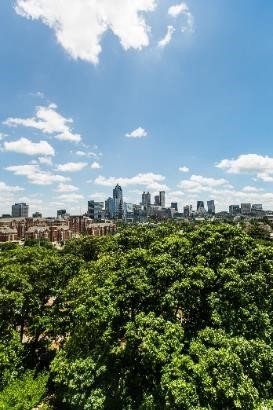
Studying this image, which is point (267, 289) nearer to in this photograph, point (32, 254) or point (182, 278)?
point (182, 278)

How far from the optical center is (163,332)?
1590cm

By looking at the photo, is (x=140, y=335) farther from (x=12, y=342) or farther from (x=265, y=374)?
(x=12, y=342)

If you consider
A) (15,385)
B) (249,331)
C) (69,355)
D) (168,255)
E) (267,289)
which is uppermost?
(168,255)

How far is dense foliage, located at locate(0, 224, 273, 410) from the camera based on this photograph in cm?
1401

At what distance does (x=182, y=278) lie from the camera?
60.2ft

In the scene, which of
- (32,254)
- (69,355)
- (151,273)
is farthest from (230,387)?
(32,254)

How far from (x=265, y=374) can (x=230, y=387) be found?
324 cm

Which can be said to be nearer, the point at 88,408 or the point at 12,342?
the point at 88,408

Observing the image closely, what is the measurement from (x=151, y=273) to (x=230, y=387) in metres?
7.49

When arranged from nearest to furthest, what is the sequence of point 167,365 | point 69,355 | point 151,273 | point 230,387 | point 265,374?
point 230,387, point 167,365, point 265,374, point 69,355, point 151,273

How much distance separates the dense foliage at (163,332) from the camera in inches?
551

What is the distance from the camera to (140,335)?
15750mm

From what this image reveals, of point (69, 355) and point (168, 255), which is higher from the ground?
point (168, 255)

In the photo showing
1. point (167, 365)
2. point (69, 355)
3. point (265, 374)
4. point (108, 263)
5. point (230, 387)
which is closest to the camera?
point (230, 387)
